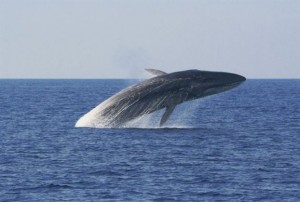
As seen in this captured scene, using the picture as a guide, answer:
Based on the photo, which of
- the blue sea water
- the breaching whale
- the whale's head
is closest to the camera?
the blue sea water

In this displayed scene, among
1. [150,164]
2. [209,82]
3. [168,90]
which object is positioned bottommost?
[150,164]

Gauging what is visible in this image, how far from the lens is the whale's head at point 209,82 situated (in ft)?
165

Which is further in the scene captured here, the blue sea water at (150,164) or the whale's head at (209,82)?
the whale's head at (209,82)

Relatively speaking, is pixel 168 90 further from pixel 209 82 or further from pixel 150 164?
pixel 150 164

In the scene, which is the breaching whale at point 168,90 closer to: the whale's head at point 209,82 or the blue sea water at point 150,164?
the whale's head at point 209,82

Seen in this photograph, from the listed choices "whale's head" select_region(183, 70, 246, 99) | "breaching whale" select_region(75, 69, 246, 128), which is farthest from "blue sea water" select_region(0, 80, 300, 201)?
"whale's head" select_region(183, 70, 246, 99)

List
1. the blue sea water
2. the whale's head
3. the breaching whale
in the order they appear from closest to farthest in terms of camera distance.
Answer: the blue sea water, the whale's head, the breaching whale

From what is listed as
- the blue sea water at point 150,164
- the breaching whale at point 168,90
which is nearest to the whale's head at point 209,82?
the breaching whale at point 168,90

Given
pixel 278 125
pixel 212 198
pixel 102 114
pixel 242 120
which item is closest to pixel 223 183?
pixel 212 198

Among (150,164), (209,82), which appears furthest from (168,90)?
(150,164)

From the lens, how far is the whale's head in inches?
1975

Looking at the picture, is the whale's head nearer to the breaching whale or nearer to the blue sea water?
the breaching whale

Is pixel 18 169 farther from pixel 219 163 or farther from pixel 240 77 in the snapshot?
pixel 240 77

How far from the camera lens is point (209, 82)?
50500 millimetres
